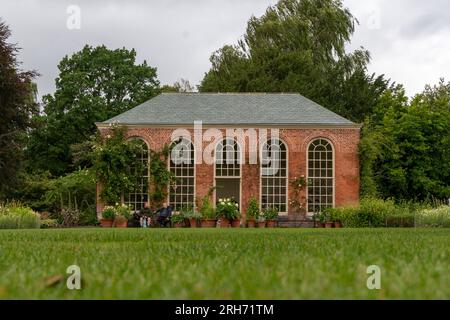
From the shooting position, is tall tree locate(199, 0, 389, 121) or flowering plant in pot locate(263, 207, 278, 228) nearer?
flowering plant in pot locate(263, 207, 278, 228)

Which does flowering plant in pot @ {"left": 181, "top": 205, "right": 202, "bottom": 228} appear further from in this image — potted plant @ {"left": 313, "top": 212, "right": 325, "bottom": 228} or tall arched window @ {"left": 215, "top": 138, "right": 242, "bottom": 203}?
potted plant @ {"left": 313, "top": 212, "right": 325, "bottom": 228}

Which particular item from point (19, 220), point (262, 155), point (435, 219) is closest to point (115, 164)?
point (262, 155)

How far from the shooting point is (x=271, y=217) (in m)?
30.4

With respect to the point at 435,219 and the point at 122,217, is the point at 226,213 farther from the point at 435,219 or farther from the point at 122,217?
the point at 435,219

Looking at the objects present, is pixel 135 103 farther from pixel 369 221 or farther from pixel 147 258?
pixel 147 258

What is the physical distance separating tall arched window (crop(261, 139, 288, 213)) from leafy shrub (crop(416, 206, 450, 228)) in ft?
25.2

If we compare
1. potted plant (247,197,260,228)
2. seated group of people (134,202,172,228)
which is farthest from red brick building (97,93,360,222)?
seated group of people (134,202,172,228)

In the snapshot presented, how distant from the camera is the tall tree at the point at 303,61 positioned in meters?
46.5

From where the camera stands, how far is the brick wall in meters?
32.1

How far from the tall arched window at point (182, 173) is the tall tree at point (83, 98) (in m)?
11.6

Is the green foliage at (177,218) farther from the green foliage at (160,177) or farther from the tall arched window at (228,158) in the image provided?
the tall arched window at (228,158)

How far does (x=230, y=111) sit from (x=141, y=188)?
15.9 feet

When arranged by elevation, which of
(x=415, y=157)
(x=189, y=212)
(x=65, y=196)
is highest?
(x=415, y=157)

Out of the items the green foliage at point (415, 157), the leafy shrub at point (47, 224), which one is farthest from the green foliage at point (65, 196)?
the green foliage at point (415, 157)
